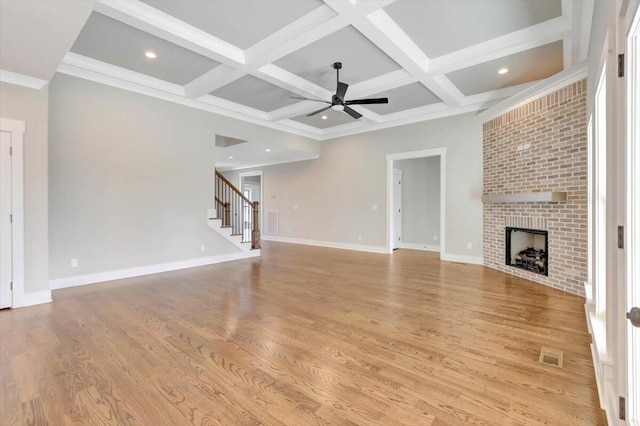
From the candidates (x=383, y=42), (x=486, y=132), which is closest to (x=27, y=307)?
(x=383, y=42)

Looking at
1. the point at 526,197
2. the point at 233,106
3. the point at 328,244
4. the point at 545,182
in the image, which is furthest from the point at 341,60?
the point at 328,244

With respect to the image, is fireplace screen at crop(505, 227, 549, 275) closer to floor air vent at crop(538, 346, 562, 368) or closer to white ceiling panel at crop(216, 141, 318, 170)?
floor air vent at crop(538, 346, 562, 368)

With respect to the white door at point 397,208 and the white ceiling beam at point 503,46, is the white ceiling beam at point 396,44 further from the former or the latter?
the white door at point 397,208

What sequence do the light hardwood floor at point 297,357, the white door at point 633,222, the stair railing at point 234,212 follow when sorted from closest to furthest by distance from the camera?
the white door at point 633,222
the light hardwood floor at point 297,357
the stair railing at point 234,212

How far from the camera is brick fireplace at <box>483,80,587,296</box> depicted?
3924 millimetres

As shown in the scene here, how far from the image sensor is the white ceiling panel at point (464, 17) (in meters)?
3.26

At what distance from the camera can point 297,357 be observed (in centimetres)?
227

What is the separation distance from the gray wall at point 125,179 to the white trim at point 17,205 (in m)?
0.72

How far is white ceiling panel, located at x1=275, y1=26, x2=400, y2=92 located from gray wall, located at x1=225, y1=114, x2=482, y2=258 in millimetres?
2360

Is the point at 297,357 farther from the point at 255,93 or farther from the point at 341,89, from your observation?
the point at 255,93

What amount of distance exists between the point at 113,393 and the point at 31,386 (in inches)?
23.0

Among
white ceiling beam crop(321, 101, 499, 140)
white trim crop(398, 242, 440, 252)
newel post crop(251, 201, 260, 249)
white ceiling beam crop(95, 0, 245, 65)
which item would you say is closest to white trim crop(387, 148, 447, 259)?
white ceiling beam crop(321, 101, 499, 140)

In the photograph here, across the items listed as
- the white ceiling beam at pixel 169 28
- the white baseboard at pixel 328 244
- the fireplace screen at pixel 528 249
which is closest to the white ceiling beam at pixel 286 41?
the white ceiling beam at pixel 169 28

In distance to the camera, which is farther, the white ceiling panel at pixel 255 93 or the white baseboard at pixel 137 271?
the white ceiling panel at pixel 255 93
